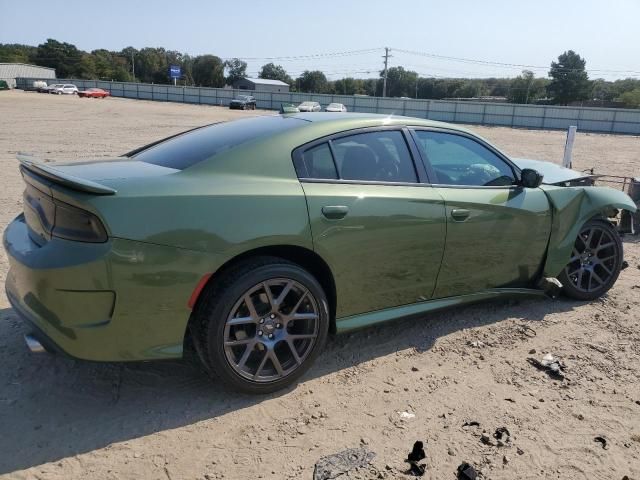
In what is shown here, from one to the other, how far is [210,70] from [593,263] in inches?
4908

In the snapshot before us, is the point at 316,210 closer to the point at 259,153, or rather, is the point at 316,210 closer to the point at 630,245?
the point at 259,153

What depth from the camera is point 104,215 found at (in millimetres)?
2545

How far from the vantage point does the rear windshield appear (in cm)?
321

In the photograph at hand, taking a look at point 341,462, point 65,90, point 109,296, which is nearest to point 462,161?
point 341,462

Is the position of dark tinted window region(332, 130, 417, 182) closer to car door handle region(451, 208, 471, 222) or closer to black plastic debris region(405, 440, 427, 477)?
car door handle region(451, 208, 471, 222)

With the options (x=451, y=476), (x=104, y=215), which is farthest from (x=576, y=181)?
(x=104, y=215)

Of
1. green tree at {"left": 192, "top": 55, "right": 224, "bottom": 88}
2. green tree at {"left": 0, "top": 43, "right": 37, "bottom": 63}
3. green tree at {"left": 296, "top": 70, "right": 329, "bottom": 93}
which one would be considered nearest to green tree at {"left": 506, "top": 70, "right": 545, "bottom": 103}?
green tree at {"left": 296, "top": 70, "right": 329, "bottom": 93}

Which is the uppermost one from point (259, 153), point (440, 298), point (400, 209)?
point (259, 153)

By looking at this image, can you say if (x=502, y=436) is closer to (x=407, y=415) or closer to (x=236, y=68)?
(x=407, y=415)

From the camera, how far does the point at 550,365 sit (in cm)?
361

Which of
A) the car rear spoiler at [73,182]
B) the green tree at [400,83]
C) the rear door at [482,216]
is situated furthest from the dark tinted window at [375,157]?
the green tree at [400,83]

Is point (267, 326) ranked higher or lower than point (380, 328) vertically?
higher

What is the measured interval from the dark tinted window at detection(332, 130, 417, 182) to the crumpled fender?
55.9 inches

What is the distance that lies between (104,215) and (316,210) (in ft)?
3.77
